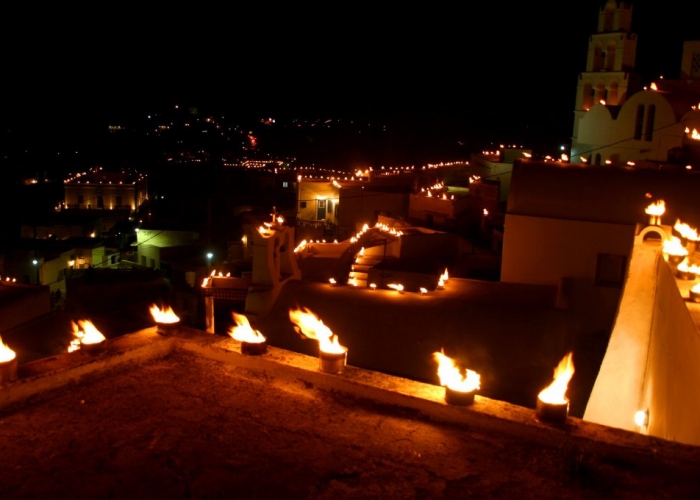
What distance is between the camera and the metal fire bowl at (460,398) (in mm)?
4172

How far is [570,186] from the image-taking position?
13547 mm

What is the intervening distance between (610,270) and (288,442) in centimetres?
1066

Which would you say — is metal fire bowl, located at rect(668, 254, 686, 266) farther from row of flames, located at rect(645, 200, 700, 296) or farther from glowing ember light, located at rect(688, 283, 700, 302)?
glowing ember light, located at rect(688, 283, 700, 302)

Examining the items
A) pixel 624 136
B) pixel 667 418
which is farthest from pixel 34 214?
pixel 667 418

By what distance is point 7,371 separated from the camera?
446 centimetres

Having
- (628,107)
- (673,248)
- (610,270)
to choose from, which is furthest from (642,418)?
(628,107)

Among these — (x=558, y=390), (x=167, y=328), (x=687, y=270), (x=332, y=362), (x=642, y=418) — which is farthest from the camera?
(x=687, y=270)

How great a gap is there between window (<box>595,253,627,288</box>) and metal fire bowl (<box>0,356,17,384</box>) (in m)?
11.3

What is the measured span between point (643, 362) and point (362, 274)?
8858mm

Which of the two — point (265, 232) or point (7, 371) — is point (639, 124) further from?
point (7, 371)

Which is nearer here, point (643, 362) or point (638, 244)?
point (643, 362)

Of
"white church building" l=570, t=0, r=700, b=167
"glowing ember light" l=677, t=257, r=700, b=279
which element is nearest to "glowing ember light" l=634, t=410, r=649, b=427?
"glowing ember light" l=677, t=257, r=700, b=279

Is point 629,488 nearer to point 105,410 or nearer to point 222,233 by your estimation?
point 105,410

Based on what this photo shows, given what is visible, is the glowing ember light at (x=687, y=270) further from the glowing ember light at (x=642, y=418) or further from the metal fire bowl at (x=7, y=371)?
the metal fire bowl at (x=7, y=371)
